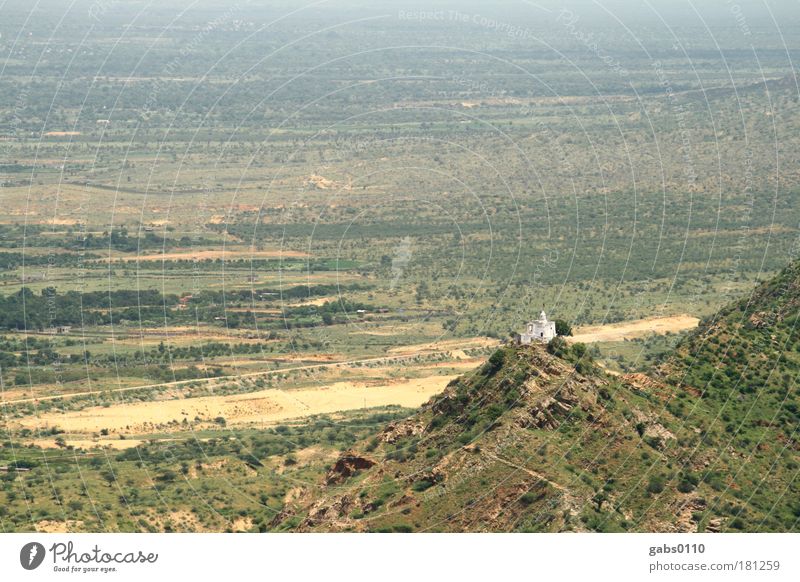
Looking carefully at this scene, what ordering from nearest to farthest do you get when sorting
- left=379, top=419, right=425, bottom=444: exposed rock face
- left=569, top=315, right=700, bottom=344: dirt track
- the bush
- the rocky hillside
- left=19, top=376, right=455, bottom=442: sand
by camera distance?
→ the rocky hillside → the bush → left=379, top=419, right=425, bottom=444: exposed rock face → left=19, top=376, right=455, bottom=442: sand → left=569, top=315, right=700, bottom=344: dirt track

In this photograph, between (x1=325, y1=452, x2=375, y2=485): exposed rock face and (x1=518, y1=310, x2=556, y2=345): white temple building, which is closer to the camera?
(x1=325, y1=452, x2=375, y2=485): exposed rock face

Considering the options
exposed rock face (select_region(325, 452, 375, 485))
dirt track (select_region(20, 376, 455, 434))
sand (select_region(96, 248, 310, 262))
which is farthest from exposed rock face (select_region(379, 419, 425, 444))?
sand (select_region(96, 248, 310, 262))

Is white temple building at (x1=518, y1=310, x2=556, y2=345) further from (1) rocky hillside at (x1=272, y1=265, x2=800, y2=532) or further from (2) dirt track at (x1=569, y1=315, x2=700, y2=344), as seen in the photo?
(2) dirt track at (x1=569, y1=315, x2=700, y2=344)

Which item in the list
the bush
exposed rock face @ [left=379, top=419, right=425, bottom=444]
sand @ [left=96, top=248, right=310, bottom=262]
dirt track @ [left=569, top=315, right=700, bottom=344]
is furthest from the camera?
sand @ [left=96, top=248, right=310, bottom=262]

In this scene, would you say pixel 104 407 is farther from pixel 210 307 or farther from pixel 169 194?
pixel 169 194

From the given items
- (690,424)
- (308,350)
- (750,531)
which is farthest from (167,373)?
(750,531)

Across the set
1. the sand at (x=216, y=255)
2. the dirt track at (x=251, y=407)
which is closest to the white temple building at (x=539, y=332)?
the dirt track at (x=251, y=407)
